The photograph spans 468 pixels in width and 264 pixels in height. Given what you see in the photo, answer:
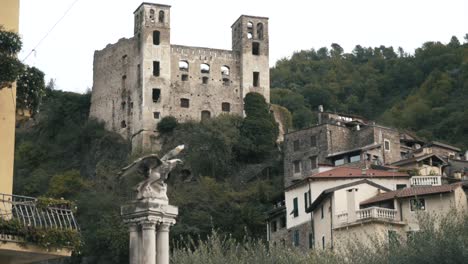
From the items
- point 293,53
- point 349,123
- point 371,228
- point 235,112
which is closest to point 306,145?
point 349,123

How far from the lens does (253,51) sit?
370 ft

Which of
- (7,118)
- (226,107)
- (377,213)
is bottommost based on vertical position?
(7,118)

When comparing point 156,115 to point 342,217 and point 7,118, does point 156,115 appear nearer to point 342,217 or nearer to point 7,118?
point 342,217

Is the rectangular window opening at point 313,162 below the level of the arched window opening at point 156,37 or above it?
below

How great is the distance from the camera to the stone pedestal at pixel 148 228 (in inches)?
791

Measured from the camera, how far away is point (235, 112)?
108 meters

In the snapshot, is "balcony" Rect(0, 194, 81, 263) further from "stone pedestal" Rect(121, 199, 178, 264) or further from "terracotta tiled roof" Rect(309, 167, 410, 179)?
"terracotta tiled roof" Rect(309, 167, 410, 179)

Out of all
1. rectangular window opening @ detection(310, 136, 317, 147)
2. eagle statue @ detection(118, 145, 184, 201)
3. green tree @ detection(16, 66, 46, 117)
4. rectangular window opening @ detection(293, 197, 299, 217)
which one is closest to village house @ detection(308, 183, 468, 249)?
Answer: rectangular window opening @ detection(293, 197, 299, 217)

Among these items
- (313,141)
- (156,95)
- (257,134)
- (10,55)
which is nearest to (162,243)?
(10,55)

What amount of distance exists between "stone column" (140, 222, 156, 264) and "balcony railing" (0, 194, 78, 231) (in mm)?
1655

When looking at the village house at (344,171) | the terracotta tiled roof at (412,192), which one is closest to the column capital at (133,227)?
the village house at (344,171)

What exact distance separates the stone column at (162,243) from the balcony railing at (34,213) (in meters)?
2.03

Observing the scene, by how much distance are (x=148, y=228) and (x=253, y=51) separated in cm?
9304

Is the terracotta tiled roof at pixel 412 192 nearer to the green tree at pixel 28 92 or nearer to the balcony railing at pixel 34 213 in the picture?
the green tree at pixel 28 92
